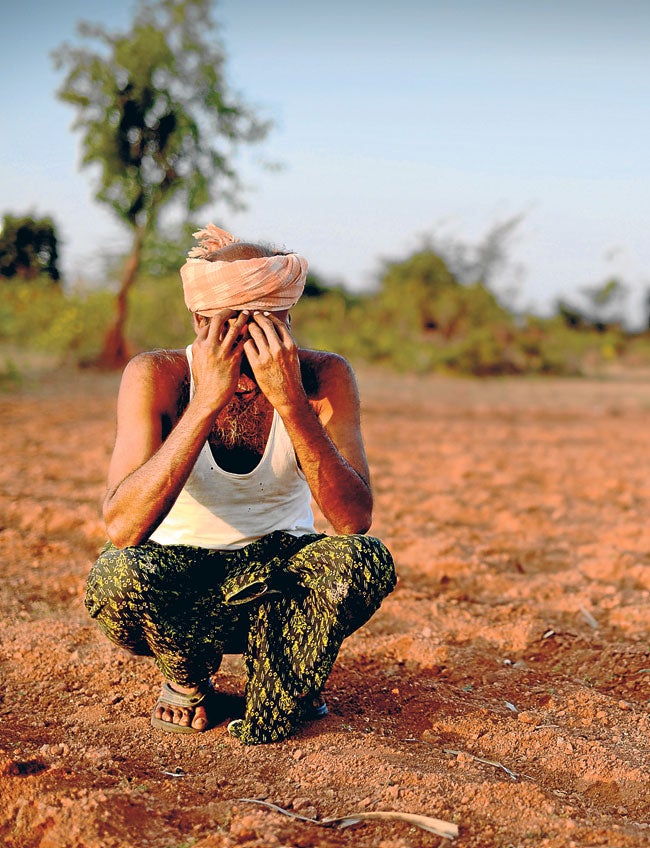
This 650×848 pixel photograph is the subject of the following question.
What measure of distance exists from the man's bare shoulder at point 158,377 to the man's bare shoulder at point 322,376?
1.21ft

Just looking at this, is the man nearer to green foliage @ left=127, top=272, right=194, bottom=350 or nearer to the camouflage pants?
the camouflage pants

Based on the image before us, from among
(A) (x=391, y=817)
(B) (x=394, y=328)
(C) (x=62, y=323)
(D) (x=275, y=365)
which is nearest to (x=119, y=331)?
(C) (x=62, y=323)

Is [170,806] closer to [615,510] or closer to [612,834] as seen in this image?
[612,834]

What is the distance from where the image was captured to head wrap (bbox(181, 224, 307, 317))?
8.28 feet

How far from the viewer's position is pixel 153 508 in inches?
96.8

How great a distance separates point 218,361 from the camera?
249 centimetres

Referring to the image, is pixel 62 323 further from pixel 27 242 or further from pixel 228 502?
pixel 228 502

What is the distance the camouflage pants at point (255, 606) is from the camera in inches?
96.1

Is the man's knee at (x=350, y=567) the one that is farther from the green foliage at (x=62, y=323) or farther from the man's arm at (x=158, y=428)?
the green foliage at (x=62, y=323)

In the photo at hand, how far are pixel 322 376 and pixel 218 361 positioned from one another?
1.32 ft

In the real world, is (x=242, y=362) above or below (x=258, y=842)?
above

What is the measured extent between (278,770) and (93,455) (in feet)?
17.7

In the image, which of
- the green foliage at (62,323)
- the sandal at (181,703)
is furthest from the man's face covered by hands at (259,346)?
the green foliage at (62,323)

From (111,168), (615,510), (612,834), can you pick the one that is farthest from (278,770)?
(111,168)
